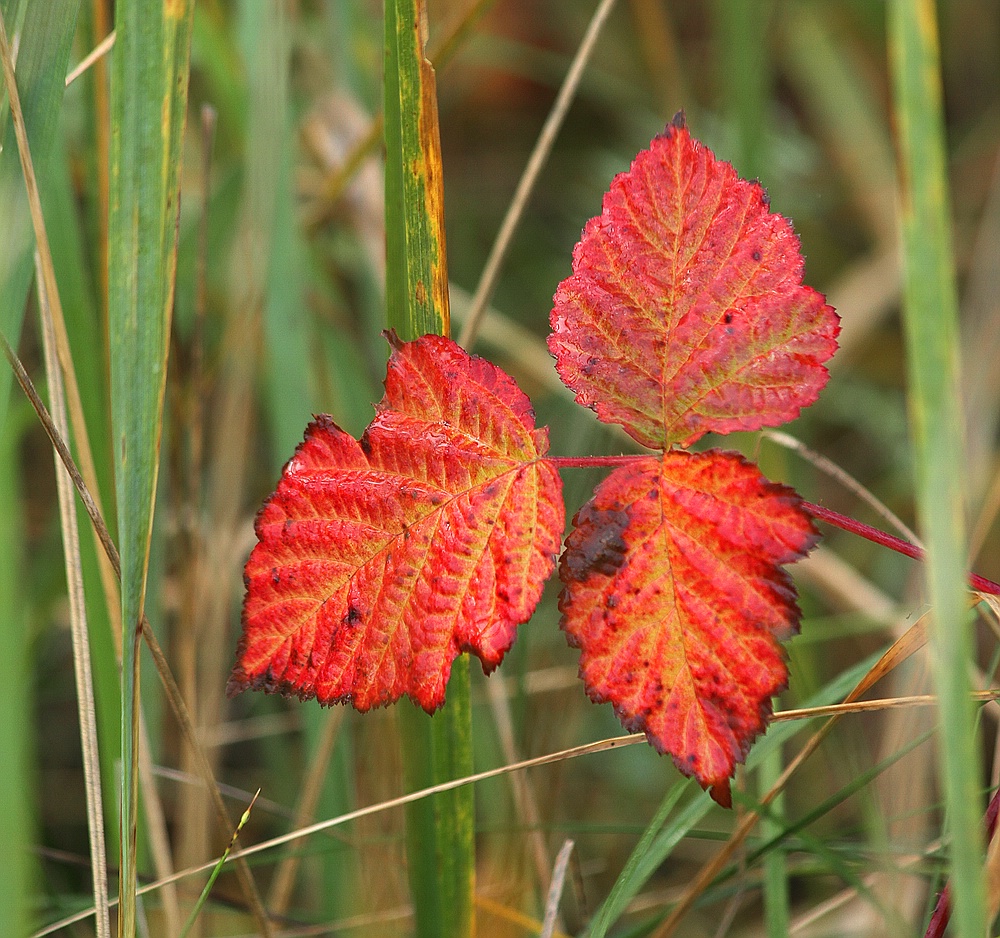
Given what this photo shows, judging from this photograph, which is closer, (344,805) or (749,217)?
(749,217)

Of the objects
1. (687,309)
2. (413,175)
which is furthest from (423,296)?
(687,309)

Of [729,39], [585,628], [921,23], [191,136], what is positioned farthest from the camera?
[191,136]

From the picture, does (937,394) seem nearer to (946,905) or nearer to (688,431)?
(688,431)

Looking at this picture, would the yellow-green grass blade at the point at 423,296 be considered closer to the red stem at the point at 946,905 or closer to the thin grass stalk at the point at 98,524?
the thin grass stalk at the point at 98,524

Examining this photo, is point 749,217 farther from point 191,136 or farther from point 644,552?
A: point 191,136

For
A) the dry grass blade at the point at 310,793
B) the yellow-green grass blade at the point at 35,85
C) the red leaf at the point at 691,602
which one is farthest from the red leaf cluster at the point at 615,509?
the dry grass blade at the point at 310,793

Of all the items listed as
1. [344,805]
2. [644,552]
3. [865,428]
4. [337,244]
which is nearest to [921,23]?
[644,552]
